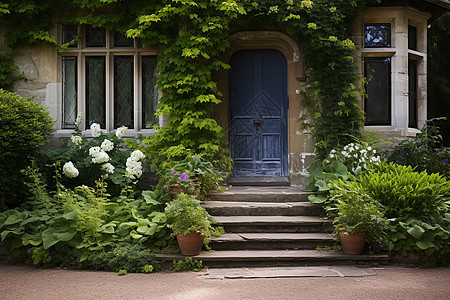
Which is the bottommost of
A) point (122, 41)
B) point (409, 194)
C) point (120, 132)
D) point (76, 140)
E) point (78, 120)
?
point (409, 194)

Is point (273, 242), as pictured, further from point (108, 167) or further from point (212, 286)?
point (108, 167)

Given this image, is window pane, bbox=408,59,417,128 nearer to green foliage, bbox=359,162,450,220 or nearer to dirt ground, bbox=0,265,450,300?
green foliage, bbox=359,162,450,220

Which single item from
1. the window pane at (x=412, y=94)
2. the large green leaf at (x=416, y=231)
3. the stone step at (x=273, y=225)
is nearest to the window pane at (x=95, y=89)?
the stone step at (x=273, y=225)

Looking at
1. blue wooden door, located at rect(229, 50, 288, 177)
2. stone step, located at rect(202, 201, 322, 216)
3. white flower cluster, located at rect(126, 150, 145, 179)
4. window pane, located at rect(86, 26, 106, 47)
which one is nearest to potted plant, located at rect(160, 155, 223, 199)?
stone step, located at rect(202, 201, 322, 216)

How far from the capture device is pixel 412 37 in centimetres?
914

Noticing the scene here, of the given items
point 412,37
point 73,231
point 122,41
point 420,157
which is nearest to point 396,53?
point 412,37

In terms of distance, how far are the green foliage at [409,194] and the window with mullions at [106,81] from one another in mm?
4401

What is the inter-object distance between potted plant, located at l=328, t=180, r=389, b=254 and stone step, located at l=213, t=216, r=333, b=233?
0.58 metres

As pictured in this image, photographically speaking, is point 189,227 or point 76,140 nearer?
point 189,227

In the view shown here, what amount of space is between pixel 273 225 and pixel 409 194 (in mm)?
1857

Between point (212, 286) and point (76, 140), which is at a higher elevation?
point (76, 140)

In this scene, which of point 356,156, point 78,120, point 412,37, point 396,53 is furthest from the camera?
point 412,37

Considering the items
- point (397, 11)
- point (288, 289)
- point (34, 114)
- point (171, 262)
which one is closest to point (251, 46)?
point (397, 11)

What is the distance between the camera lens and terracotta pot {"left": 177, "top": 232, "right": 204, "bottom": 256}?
17.9 ft
